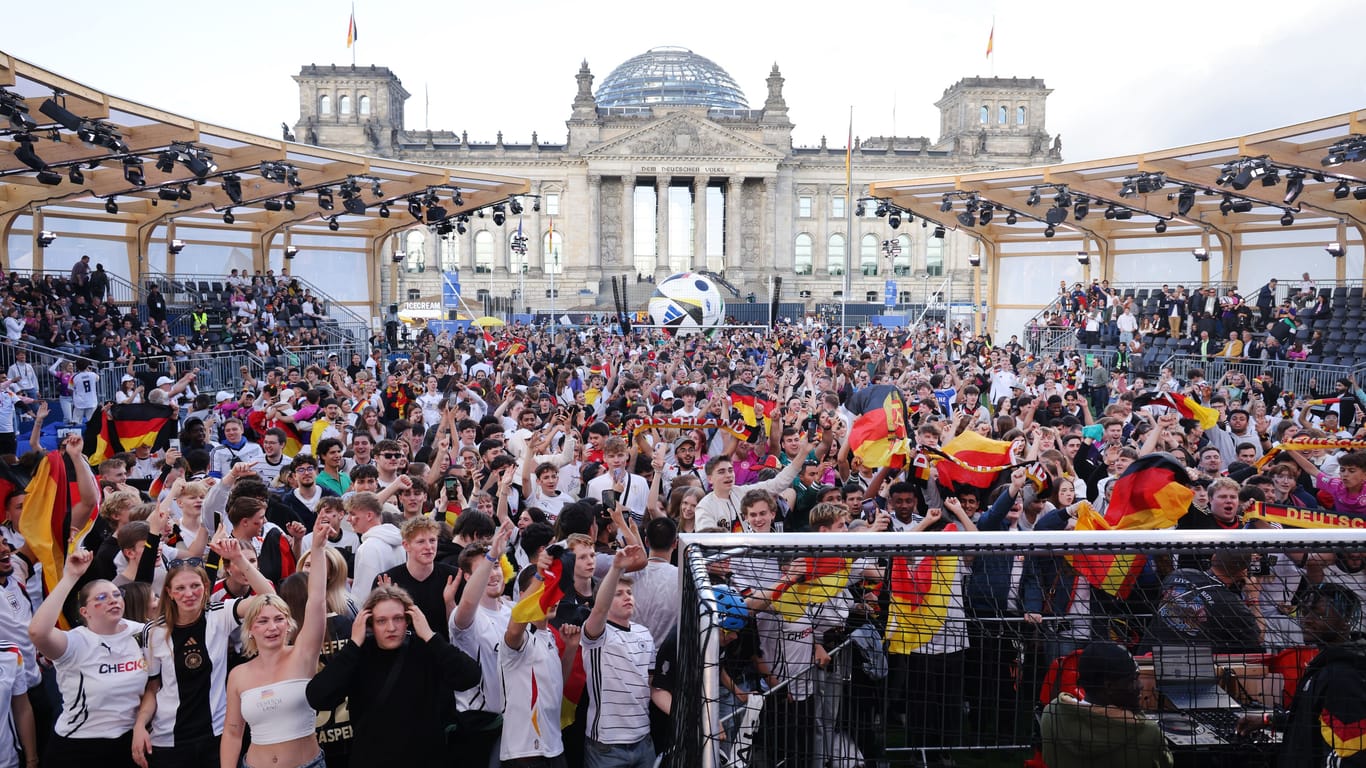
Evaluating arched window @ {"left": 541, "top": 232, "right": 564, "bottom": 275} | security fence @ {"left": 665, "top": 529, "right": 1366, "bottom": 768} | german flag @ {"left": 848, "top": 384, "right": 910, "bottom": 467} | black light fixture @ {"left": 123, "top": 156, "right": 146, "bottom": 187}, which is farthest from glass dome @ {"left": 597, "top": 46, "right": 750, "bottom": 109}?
security fence @ {"left": 665, "top": 529, "right": 1366, "bottom": 768}

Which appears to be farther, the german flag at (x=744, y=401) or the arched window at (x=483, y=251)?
the arched window at (x=483, y=251)

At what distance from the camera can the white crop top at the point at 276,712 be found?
4.69m

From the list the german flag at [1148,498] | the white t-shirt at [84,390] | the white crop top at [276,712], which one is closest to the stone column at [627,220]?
the white t-shirt at [84,390]

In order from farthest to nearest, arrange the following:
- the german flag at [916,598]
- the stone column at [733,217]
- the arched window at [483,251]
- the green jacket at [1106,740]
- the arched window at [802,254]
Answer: the arched window at [802,254] → the arched window at [483,251] → the stone column at [733,217] → the german flag at [916,598] → the green jacket at [1106,740]

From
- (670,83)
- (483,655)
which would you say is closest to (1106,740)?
(483,655)

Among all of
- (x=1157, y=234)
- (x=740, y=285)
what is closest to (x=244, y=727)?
(x=1157, y=234)

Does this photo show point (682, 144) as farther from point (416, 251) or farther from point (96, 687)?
point (96, 687)

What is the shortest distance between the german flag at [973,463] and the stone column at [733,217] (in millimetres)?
74041

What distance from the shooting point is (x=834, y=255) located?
8769 centimetres

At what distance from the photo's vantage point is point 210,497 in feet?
24.8

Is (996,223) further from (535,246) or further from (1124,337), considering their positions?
(535,246)

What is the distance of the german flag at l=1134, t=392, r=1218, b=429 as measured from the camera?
38.1 feet

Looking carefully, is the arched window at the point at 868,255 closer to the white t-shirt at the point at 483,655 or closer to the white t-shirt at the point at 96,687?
the white t-shirt at the point at 483,655

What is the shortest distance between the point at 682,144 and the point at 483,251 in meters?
19.4
